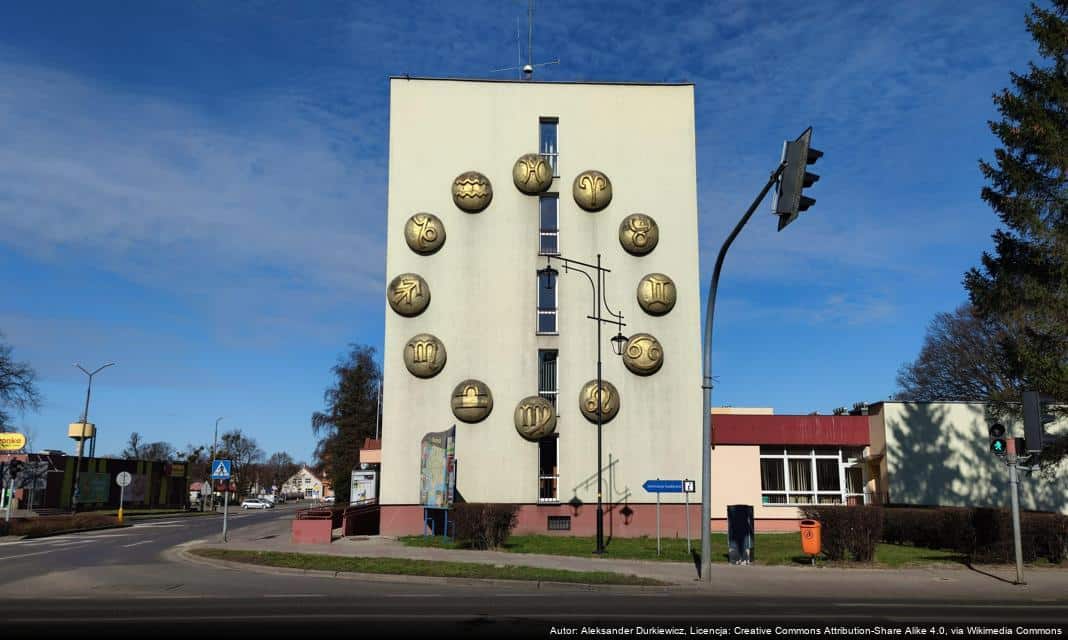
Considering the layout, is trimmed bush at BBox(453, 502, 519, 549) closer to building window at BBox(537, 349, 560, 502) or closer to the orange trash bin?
building window at BBox(537, 349, 560, 502)

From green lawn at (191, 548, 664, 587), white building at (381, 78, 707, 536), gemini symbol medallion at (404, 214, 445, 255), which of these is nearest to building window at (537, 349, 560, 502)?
white building at (381, 78, 707, 536)

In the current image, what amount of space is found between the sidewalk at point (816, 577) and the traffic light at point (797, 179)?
7.61 meters

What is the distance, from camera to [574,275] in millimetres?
33344

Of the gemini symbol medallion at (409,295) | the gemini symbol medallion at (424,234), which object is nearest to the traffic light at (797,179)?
the gemini symbol medallion at (409,295)

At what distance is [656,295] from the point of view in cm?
3284

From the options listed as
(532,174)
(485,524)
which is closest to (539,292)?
(532,174)

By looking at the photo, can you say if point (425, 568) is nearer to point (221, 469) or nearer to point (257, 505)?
point (221, 469)

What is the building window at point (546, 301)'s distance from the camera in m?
33.2

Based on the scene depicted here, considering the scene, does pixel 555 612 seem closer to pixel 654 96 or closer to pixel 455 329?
pixel 455 329

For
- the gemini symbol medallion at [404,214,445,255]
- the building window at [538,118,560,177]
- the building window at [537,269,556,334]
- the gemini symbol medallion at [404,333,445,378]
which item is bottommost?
the gemini symbol medallion at [404,333,445,378]

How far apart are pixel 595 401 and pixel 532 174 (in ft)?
31.7

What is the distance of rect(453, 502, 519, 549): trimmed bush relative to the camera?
80.0ft

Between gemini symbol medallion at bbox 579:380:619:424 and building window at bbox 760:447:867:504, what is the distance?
311 inches

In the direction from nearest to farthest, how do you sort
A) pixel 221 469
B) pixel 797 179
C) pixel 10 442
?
pixel 797 179
pixel 221 469
pixel 10 442
